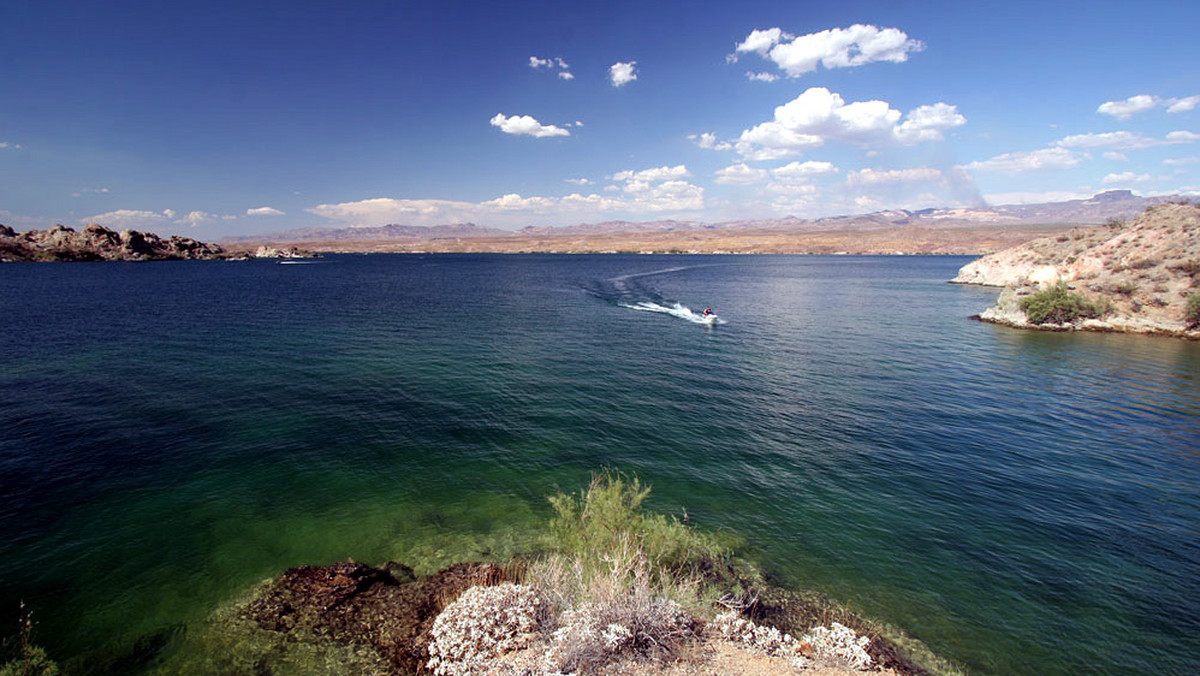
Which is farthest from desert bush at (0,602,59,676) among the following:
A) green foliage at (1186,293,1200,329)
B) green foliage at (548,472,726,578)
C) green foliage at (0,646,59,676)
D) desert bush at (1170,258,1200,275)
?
desert bush at (1170,258,1200,275)

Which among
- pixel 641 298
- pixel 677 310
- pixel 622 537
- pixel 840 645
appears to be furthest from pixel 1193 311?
pixel 622 537

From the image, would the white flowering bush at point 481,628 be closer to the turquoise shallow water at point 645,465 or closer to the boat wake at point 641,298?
the turquoise shallow water at point 645,465

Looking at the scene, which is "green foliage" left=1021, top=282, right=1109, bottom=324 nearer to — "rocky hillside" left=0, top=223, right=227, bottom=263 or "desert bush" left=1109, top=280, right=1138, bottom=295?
"desert bush" left=1109, top=280, right=1138, bottom=295

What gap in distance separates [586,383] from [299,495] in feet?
61.2

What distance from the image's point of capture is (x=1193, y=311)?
4444 cm

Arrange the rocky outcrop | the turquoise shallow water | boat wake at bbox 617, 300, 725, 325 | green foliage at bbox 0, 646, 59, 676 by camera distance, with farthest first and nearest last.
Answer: boat wake at bbox 617, 300, 725, 325 → the turquoise shallow water → the rocky outcrop → green foliage at bbox 0, 646, 59, 676

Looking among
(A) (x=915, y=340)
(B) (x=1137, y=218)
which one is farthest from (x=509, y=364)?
(B) (x=1137, y=218)

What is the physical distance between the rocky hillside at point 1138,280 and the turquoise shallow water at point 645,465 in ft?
13.4

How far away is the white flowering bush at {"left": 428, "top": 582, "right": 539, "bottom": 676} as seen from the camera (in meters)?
10.6

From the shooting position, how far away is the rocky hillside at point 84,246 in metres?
141

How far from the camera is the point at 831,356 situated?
134ft

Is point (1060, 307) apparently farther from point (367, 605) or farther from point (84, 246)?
point (84, 246)

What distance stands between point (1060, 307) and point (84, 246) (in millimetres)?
239599

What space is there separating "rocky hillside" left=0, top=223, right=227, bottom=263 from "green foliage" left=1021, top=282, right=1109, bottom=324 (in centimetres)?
23483
